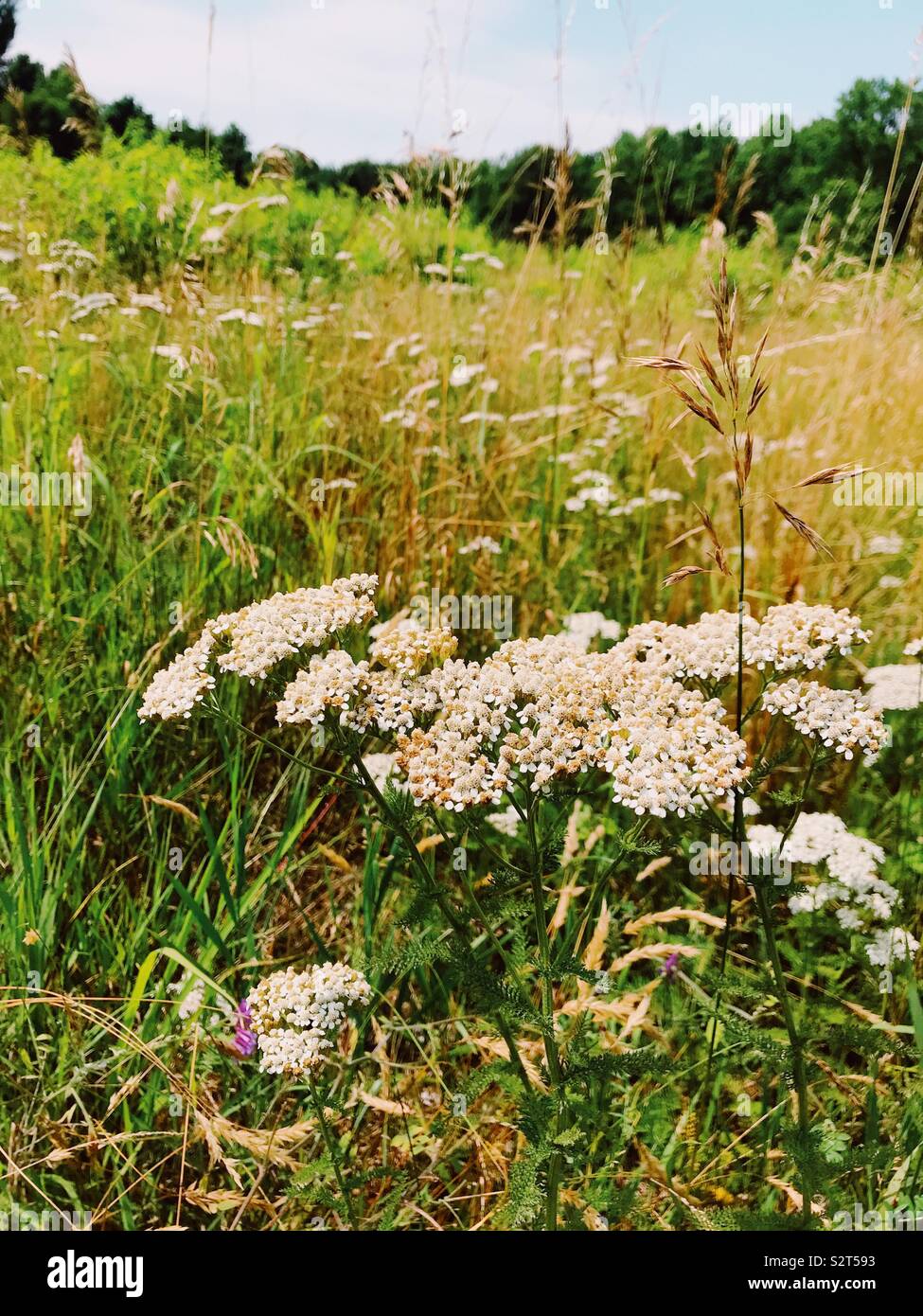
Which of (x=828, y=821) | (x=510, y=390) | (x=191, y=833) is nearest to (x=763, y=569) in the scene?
(x=828, y=821)

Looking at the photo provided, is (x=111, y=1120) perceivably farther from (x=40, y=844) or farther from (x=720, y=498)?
(x=720, y=498)

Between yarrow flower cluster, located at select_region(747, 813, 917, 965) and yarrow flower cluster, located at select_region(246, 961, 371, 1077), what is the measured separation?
91cm

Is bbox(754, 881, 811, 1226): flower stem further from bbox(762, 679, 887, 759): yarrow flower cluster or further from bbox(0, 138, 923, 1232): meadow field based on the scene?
bbox(762, 679, 887, 759): yarrow flower cluster

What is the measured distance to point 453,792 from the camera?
1.21m

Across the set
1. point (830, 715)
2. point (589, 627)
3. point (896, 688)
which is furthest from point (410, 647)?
point (896, 688)

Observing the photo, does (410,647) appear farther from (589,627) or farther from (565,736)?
(589,627)

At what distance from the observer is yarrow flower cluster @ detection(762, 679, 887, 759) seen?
4.44ft

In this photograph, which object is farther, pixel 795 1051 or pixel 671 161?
pixel 671 161

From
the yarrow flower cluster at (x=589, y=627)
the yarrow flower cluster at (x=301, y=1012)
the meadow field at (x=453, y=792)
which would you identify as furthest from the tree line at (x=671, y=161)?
the yarrow flower cluster at (x=301, y=1012)

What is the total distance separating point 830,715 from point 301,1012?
94 cm

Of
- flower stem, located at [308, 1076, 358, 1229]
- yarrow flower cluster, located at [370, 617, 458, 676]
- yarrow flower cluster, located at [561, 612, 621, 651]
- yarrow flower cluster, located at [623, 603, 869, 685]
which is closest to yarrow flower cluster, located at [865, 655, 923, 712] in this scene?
yarrow flower cluster, located at [561, 612, 621, 651]
